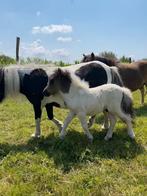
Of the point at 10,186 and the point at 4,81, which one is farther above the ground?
the point at 4,81

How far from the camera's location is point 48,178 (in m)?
4.45

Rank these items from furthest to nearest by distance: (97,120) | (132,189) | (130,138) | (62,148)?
(97,120) < (130,138) < (62,148) < (132,189)

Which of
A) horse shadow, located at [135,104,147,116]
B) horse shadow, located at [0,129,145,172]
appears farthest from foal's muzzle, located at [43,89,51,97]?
horse shadow, located at [135,104,147,116]

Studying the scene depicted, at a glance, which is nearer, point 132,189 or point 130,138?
point 132,189

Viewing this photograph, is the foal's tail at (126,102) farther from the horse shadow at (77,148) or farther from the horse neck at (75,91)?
the horse neck at (75,91)

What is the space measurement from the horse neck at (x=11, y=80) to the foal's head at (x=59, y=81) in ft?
2.34

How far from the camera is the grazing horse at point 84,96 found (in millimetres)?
5539

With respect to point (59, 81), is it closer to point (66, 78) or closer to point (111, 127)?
point (66, 78)

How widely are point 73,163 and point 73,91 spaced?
121 cm

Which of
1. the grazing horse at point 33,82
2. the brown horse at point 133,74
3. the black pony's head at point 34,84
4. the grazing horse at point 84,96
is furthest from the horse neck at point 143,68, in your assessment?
the black pony's head at point 34,84

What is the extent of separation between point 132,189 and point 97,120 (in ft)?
11.5

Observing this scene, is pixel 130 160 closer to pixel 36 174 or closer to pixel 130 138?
pixel 130 138

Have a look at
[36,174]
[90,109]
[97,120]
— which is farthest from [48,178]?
[97,120]

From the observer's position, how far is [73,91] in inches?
219
